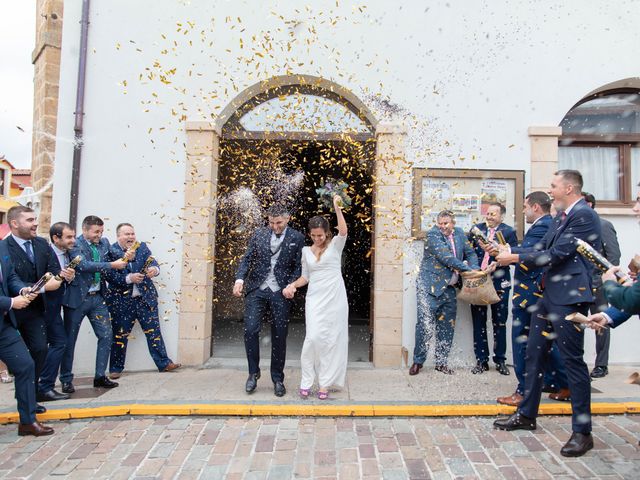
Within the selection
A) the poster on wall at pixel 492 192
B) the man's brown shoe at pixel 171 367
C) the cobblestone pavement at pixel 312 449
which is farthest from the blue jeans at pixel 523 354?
the man's brown shoe at pixel 171 367

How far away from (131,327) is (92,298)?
701 millimetres

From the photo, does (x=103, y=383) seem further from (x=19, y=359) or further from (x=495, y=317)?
(x=495, y=317)

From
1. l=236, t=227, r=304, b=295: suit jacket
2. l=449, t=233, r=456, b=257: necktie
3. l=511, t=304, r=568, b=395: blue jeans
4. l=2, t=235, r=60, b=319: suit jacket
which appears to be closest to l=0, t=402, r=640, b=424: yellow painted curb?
l=511, t=304, r=568, b=395: blue jeans

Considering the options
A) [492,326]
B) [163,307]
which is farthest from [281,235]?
[492,326]

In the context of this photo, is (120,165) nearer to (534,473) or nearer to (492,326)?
(492,326)

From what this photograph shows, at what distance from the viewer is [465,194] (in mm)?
6535

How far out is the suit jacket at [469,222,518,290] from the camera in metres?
6.02

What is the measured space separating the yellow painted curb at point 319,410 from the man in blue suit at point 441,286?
4.50ft

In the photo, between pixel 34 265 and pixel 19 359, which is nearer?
pixel 19 359

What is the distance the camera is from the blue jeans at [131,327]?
6188mm

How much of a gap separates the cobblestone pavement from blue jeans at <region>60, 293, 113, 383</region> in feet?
3.33

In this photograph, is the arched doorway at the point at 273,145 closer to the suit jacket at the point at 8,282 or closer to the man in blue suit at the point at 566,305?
the man in blue suit at the point at 566,305

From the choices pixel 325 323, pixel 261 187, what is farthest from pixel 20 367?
pixel 261 187

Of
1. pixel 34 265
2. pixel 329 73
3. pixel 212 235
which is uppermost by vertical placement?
pixel 329 73
